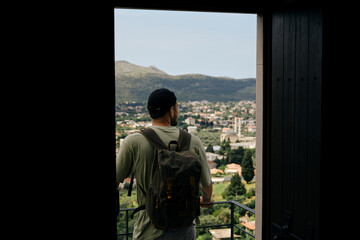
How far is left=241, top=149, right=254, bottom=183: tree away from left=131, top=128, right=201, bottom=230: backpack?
2.28 ft

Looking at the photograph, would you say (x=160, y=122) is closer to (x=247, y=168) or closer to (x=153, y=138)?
(x=153, y=138)

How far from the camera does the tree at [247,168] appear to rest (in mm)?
2529

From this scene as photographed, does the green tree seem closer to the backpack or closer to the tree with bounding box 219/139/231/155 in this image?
the tree with bounding box 219/139/231/155

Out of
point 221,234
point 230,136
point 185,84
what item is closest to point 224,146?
point 230,136

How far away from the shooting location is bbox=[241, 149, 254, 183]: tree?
8.30ft

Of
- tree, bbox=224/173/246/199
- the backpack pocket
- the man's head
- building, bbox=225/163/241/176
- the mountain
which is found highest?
the mountain

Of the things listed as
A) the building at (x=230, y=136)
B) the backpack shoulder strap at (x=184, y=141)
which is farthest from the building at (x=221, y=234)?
the backpack shoulder strap at (x=184, y=141)

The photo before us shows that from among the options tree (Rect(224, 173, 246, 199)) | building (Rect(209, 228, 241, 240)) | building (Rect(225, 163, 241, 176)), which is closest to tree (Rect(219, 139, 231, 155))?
building (Rect(225, 163, 241, 176))

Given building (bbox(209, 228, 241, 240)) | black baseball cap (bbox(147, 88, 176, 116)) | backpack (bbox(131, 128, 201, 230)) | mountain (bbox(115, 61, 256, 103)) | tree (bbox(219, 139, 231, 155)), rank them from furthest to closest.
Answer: building (bbox(209, 228, 241, 240)) < tree (bbox(219, 139, 231, 155)) < mountain (bbox(115, 61, 256, 103)) < black baseball cap (bbox(147, 88, 176, 116)) < backpack (bbox(131, 128, 201, 230))
